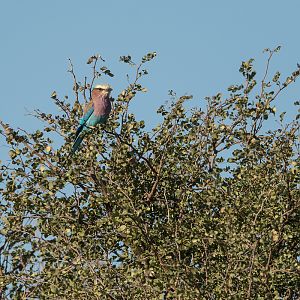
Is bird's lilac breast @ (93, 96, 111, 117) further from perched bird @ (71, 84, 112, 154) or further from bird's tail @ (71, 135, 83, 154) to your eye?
bird's tail @ (71, 135, 83, 154)

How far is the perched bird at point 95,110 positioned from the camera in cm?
1320

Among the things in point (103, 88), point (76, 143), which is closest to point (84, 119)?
point (76, 143)

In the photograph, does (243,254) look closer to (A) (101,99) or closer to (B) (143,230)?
(B) (143,230)

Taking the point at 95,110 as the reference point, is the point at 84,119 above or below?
below

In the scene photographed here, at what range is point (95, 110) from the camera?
47.1 feet

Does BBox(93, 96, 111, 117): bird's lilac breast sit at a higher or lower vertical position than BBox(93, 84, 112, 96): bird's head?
lower

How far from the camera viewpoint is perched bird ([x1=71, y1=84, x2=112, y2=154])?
1320 cm

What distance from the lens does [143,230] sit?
1116 cm

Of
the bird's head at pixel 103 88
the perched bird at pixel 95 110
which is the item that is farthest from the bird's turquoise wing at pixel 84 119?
the bird's head at pixel 103 88

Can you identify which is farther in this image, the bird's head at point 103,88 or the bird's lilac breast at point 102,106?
the bird's head at point 103,88

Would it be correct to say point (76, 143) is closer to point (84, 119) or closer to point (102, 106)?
point (84, 119)

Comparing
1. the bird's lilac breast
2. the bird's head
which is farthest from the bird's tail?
the bird's head

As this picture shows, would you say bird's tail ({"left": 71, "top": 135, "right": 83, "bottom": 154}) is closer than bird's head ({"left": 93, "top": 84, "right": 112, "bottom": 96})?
Yes

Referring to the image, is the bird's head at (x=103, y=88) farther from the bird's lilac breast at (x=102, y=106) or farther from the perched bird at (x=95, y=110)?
the bird's lilac breast at (x=102, y=106)
